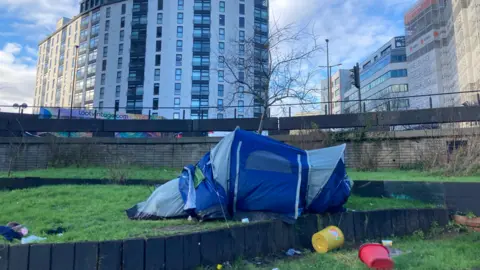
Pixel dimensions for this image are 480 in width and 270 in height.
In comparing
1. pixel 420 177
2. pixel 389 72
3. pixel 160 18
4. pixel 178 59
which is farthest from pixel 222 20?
pixel 420 177

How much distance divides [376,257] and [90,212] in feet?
14.1

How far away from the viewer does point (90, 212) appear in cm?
550

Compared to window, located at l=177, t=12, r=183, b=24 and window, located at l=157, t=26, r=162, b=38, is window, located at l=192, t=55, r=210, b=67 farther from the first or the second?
window, located at l=157, t=26, r=162, b=38

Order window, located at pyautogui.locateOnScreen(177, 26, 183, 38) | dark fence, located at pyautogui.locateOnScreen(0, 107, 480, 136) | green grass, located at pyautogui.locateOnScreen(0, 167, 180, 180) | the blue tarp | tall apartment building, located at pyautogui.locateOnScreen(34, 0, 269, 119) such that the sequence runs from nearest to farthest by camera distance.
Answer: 1. the blue tarp
2. green grass, located at pyautogui.locateOnScreen(0, 167, 180, 180)
3. dark fence, located at pyautogui.locateOnScreen(0, 107, 480, 136)
4. tall apartment building, located at pyautogui.locateOnScreen(34, 0, 269, 119)
5. window, located at pyautogui.locateOnScreen(177, 26, 183, 38)

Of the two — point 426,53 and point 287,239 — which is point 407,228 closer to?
point 287,239

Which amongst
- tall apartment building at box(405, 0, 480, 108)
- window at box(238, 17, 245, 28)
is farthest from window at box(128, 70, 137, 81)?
tall apartment building at box(405, 0, 480, 108)

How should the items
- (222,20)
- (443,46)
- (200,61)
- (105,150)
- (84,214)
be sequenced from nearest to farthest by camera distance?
(84,214) → (105,150) → (443,46) → (200,61) → (222,20)

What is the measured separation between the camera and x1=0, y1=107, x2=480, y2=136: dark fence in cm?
1365

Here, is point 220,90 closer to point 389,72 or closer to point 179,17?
point 179,17

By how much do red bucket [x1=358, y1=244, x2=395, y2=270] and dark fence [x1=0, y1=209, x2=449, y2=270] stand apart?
3.81 feet

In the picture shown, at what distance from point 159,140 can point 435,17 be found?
38.7 m

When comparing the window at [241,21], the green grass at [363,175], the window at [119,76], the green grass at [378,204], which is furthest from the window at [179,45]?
the green grass at [378,204]

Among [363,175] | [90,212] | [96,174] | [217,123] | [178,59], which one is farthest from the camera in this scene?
[178,59]

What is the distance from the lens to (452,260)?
4.25 m
